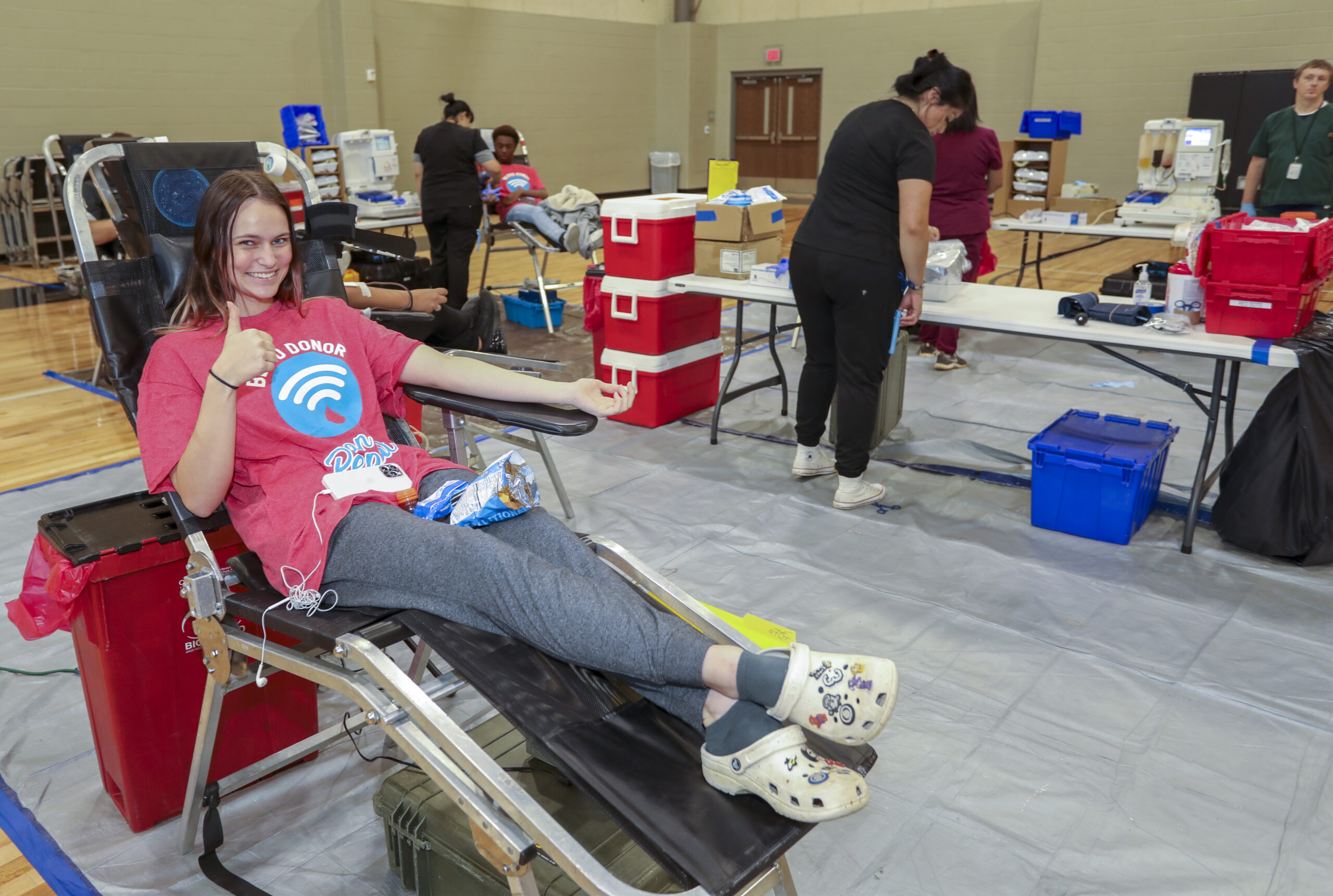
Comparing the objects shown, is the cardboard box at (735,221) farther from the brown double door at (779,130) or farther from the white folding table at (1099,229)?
the brown double door at (779,130)

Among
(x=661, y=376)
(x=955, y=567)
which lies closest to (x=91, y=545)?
(x=955, y=567)

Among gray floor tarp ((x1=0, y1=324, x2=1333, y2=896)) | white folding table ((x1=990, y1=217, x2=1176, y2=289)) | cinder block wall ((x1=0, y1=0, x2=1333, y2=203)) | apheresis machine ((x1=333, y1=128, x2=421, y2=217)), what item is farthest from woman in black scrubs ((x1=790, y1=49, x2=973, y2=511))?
cinder block wall ((x1=0, y1=0, x2=1333, y2=203))

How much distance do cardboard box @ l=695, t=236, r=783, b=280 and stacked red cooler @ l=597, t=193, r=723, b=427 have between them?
10cm

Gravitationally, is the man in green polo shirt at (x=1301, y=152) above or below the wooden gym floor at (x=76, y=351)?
above

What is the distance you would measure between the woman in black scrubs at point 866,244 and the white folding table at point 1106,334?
0.24 m

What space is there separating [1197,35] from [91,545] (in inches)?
423

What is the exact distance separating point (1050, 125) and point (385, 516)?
20.2ft

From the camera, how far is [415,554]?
1443 millimetres

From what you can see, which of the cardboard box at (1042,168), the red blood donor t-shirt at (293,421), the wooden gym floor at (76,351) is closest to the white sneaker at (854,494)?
the red blood donor t-shirt at (293,421)

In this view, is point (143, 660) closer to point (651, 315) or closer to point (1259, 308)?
point (651, 315)

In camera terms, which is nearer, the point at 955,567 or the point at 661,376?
the point at 955,567

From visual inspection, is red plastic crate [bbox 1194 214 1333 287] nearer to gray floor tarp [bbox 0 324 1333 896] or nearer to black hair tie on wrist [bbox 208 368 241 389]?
gray floor tarp [bbox 0 324 1333 896]

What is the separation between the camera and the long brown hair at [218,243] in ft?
5.20

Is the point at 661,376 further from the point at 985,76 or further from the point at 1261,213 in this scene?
the point at 985,76
